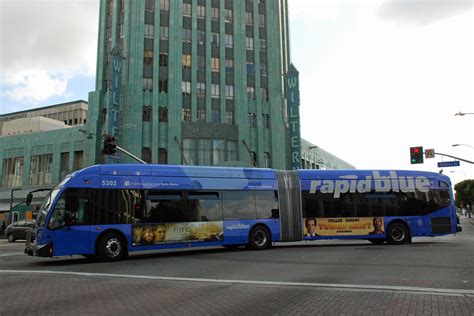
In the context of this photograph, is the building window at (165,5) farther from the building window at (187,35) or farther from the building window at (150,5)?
the building window at (187,35)

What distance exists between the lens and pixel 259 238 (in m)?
17.4

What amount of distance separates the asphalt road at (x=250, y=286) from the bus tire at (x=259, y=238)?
3117 mm

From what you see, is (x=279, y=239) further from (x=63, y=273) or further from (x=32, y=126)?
(x=32, y=126)

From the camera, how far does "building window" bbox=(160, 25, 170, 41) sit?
159ft

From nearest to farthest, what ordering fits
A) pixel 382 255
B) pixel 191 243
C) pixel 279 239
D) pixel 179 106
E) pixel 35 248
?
pixel 35 248 → pixel 382 255 → pixel 191 243 → pixel 279 239 → pixel 179 106

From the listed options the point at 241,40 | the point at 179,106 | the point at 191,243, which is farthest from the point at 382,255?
the point at 241,40

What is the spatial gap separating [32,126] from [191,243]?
51.9 m

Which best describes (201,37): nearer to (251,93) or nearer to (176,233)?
(251,93)

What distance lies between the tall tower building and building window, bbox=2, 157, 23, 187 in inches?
467

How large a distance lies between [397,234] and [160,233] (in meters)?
10.4

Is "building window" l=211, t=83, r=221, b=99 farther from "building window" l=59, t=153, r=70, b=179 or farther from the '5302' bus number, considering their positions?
the '5302' bus number

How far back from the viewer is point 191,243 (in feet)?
52.0

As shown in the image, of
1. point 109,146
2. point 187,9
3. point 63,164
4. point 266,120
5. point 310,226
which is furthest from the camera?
point 266,120

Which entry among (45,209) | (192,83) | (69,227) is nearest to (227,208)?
(69,227)
